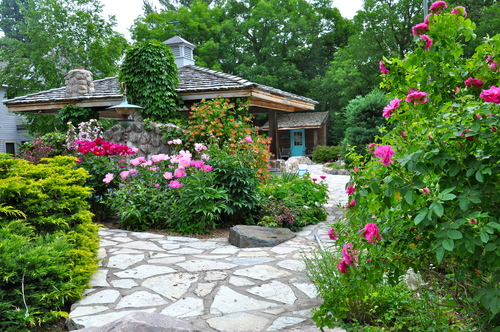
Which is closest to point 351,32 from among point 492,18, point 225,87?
point 492,18

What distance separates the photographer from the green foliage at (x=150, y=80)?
10.7 metres

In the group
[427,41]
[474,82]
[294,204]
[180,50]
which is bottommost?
[294,204]

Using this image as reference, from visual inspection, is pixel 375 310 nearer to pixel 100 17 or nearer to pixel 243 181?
pixel 243 181

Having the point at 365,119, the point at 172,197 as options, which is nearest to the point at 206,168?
the point at 172,197

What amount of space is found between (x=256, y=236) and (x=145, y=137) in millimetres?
5051

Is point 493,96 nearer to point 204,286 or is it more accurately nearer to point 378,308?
point 378,308

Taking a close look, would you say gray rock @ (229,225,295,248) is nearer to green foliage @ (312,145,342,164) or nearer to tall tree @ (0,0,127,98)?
green foliage @ (312,145,342,164)

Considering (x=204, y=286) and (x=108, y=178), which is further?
(x=108, y=178)

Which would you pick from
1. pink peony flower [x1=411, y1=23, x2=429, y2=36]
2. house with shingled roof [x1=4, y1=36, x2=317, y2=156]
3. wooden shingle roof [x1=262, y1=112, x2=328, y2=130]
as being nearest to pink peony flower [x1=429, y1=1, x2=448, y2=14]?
pink peony flower [x1=411, y1=23, x2=429, y2=36]

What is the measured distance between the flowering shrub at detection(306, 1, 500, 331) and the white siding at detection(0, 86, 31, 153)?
26.3 m

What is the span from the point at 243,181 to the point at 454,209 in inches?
179

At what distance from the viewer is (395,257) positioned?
2.09m

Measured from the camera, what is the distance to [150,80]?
10680 mm

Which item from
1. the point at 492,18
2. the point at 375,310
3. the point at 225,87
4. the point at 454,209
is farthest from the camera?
the point at 492,18
